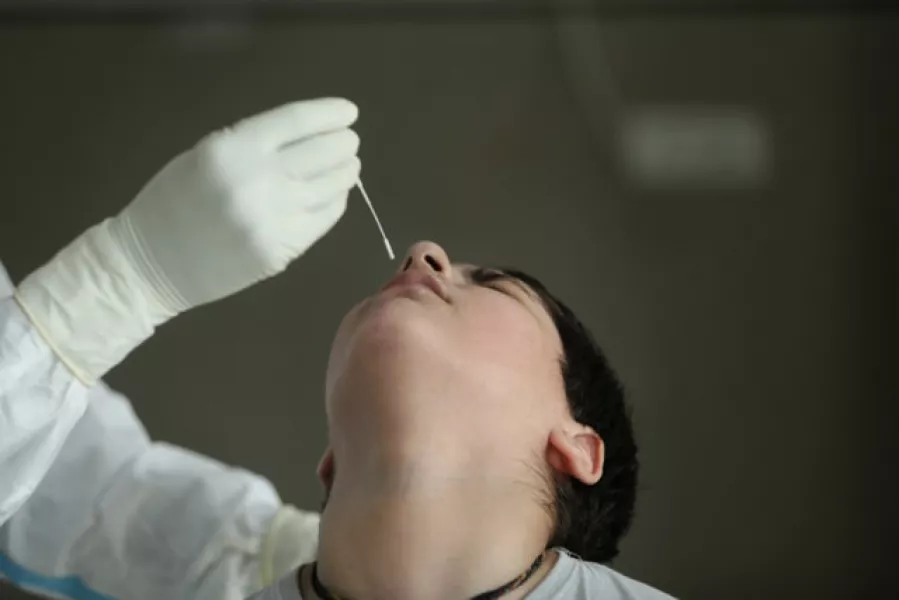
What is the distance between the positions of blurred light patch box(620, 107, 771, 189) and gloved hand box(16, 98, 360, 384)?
659 millimetres

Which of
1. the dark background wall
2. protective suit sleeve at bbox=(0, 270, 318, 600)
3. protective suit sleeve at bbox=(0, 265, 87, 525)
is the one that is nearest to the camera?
protective suit sleeve at bbox=(0, 265, 87, 525)

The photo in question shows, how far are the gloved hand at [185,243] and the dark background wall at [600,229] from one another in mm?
496

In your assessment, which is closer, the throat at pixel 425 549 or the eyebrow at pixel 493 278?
the throat at pixel 425 549

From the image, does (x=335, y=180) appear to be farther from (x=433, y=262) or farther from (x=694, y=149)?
(x=694, y=149)

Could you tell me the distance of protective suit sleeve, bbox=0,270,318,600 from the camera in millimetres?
919

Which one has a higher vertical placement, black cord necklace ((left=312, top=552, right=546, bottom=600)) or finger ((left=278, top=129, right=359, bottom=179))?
finger ((left=278, top=129, right=359, bottom=179))

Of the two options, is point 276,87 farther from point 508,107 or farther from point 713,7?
point 713,7

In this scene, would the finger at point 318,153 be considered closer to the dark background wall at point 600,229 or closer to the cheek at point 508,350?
the cheek at point 508,350

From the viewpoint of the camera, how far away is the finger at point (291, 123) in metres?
0.74

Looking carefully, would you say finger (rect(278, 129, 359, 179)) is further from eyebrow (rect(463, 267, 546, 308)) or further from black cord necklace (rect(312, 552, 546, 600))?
black cord necklace (rect(312, 552, 546, 600))

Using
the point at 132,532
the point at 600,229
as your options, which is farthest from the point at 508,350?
the point at 600,229

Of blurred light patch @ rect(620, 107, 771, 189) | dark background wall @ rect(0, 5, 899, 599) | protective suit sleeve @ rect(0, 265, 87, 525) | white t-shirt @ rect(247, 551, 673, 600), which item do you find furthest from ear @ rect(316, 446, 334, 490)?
blurred light patch @ rect(620, 107, 771, 189)

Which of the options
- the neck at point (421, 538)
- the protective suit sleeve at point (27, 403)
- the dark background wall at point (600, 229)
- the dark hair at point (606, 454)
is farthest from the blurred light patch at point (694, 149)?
the protective suit sleeve at point (27, 403)

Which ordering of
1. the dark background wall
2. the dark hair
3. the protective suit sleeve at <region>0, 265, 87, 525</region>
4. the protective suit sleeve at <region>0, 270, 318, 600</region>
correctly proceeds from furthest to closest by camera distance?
the dark background wall < the protective suit sleeve at <region>0, 270, 318, 600</region> < the dark hair < the protective suit sleeve at <region>0, 265, 87, 525</region>
